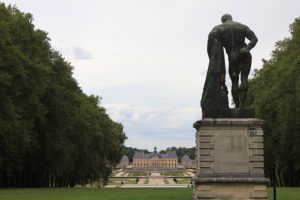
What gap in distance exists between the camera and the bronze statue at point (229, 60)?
58.3 feet

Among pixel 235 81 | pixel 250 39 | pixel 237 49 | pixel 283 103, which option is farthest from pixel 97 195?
pixel 283 103

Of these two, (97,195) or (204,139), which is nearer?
(204,139)

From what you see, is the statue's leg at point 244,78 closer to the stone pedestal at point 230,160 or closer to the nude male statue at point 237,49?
the nude male statue at point 237,49

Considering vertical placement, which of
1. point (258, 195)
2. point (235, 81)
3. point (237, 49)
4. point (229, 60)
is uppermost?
point (237, 49)

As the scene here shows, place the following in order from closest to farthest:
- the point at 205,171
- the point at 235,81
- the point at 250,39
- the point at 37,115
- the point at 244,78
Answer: the point at 205,171, the point at 250,39, the point at 244,78, the point at 235,81, the point at 37,115

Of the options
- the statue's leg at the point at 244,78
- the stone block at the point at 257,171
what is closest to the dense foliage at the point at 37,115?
the statue's leg at the point at 244,78

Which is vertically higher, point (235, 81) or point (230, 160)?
point (235, 81)

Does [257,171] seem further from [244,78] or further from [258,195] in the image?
[244,78]

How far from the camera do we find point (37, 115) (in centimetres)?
3681

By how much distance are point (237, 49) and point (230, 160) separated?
3807 mm

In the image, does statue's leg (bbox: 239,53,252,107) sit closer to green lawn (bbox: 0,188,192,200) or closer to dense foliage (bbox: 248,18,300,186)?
green lawn (bbox: 0,188,192,200)

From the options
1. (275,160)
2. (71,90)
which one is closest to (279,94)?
(275,160)

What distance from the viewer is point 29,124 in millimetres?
35312

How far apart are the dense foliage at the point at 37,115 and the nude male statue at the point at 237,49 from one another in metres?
17.1
